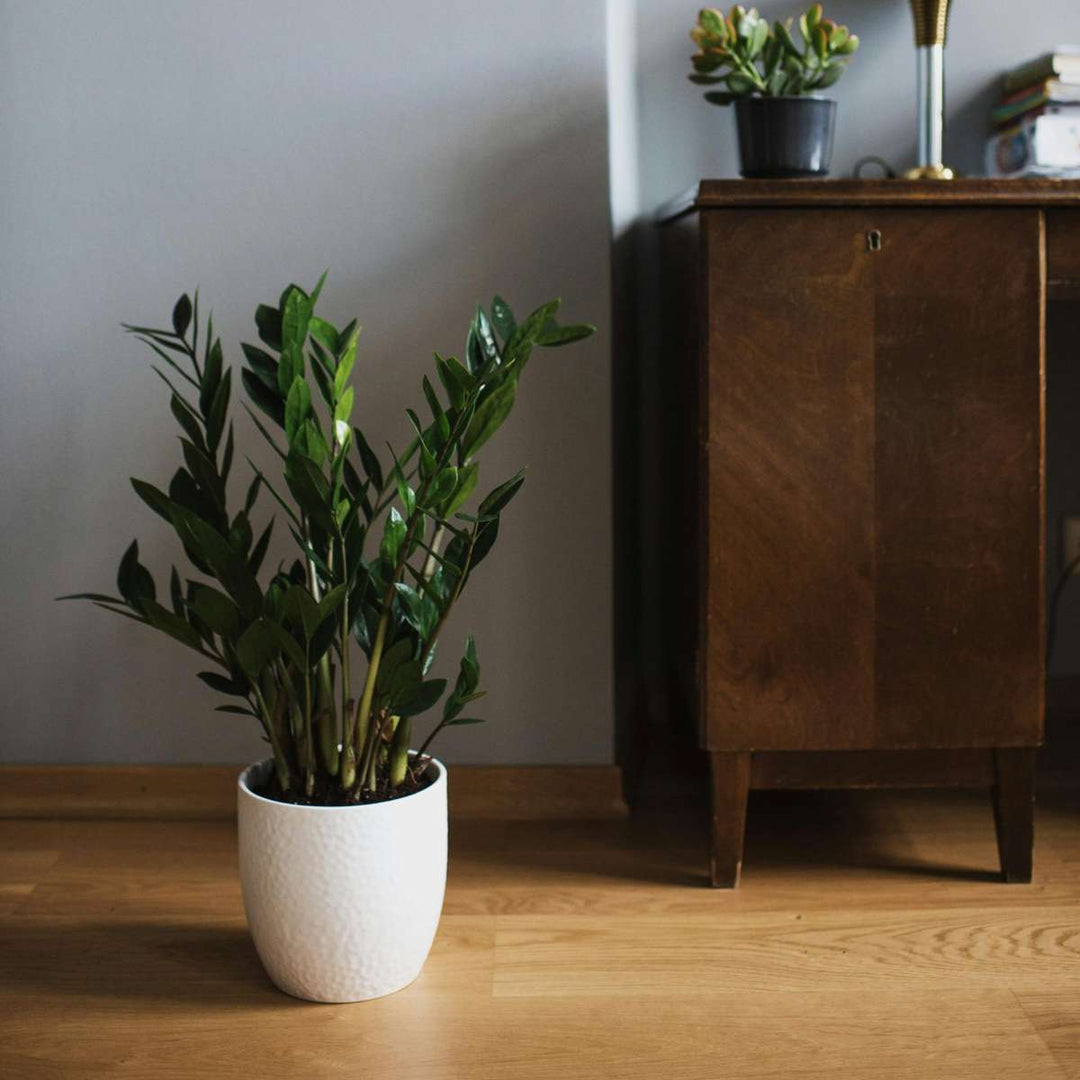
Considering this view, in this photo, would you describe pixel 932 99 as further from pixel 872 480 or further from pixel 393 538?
pixel 393 538

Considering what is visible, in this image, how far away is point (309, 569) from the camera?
1145mm

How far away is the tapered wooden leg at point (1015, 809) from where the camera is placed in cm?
127

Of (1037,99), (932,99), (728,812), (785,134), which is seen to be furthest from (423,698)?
(1037,99)

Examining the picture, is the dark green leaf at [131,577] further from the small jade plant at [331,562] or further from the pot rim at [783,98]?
the pot rim at [783,98]

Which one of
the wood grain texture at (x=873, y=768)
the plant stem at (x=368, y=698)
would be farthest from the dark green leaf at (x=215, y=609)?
the wood grain texture at (x=873, y=768)

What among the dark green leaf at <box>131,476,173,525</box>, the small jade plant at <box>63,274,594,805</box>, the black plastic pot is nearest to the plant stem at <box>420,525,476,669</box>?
the small jade plant at <box>63,274,594,805</box>

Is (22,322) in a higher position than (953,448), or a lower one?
higher

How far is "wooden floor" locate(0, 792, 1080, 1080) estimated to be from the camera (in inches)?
39.3

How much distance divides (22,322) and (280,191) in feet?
1.06

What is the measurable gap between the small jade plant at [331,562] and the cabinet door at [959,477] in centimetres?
33

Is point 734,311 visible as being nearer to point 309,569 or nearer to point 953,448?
point 953,448

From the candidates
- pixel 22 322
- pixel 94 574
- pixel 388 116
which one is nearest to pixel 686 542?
pixel 388 116

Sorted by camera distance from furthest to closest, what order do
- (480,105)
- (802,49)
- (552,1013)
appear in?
(802,49) < (480,105) < (552,1013)

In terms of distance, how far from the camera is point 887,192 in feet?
3.87
